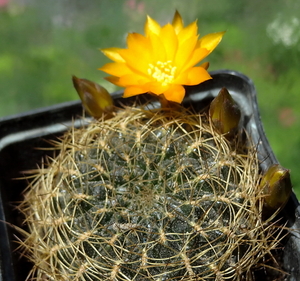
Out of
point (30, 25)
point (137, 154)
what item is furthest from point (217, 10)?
point (137, 154)

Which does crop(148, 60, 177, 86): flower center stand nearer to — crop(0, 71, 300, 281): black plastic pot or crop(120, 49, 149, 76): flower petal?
crop(120, 49, 149, 76): flower petal

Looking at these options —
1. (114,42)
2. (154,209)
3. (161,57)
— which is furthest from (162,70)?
(114,42)

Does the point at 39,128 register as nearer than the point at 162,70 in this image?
No

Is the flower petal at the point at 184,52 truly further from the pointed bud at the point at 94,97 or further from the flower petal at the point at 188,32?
the pointed bud at the point at 94,97

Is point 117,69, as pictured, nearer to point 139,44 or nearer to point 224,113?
point 139,44

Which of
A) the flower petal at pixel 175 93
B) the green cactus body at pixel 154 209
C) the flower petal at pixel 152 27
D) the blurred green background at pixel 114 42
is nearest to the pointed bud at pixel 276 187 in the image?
the green cactus body at pixel 154 209

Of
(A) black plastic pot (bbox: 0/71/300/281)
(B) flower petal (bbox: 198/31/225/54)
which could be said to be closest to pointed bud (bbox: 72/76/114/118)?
(A) black plastic pot (bbox: 0/71/300/281)
